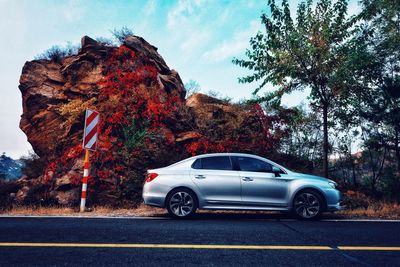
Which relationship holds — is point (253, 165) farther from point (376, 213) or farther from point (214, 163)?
point (376, 213)

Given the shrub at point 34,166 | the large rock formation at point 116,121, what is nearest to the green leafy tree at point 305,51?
the large rock formation at point 116,121

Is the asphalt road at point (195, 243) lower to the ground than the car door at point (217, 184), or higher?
lower

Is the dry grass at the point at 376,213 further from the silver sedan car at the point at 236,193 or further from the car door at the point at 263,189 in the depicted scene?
the car door at the point at 263,189

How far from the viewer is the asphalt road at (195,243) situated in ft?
12.9

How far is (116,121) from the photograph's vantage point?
44.9 feet

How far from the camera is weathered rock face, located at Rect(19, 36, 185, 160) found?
1537 cm

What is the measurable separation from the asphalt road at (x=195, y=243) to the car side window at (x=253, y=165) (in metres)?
1.39

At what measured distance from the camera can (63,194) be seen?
43.2 feet

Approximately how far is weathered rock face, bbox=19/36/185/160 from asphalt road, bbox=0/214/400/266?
9144mm

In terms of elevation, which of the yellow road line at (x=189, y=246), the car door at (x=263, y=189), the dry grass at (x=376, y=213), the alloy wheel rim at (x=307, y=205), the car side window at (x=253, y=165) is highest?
the car side window at (x=253, y=165)

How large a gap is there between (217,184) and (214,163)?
0.58 m

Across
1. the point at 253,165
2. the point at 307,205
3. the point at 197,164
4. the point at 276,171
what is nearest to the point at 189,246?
the point at 197,164

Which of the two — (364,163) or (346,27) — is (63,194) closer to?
(346,27)

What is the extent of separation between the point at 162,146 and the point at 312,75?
22.8ft
